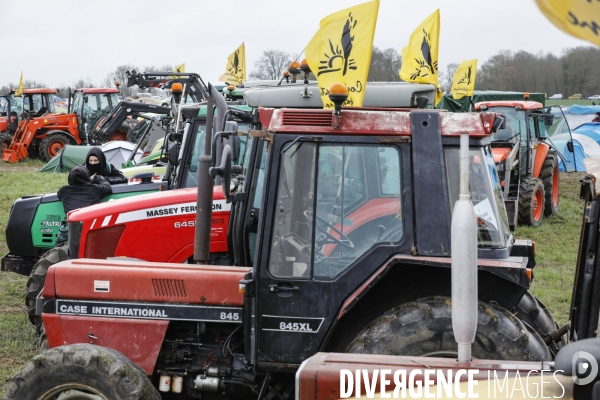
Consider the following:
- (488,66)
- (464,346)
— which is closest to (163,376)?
(464,346)

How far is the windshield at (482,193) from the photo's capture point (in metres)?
4.02

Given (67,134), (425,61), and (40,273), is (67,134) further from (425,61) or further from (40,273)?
(40,273)

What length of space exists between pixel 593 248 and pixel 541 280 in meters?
6.69

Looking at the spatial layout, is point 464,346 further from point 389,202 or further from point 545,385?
point 389,202

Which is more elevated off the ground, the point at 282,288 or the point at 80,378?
the point at 282,288

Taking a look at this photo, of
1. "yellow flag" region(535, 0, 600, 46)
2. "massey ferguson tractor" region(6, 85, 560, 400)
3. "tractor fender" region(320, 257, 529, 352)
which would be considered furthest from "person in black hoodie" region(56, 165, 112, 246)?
"yellow flag" region(535, 0, 600, 46)

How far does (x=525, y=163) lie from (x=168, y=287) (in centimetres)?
1017

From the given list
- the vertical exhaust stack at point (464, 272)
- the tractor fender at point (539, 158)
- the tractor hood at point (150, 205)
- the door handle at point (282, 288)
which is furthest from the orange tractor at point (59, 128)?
the vertical exhaust stack at point (464, 272)

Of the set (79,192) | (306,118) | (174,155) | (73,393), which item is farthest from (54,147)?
(306,118)

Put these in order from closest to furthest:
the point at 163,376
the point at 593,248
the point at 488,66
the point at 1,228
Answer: the point at 593,248, the point at 163,376, the point at 1,228, the point at 488,66

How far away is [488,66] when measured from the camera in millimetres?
31406

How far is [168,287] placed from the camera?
15.1 ft

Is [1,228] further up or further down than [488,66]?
further down

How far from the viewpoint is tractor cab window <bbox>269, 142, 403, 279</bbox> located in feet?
13.3
